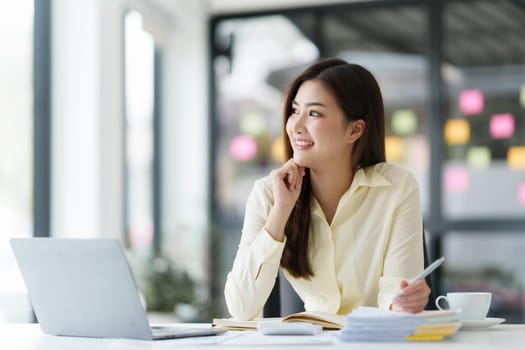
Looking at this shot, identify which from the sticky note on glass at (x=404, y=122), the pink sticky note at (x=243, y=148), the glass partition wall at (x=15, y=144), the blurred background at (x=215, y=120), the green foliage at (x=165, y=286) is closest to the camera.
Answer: the glass partition wall at (x=15, y=144)

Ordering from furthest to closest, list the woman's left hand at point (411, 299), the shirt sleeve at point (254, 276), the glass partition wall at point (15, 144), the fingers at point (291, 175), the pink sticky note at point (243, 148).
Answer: the pink sticky note at point (243, 148)
the glass partition wall at point (15, 144)
the fingers at point (291, 175)
the shirt sleeve at point (254, 276)
the woman's left hand at point (411, 299)

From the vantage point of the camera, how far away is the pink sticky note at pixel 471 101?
217 inches

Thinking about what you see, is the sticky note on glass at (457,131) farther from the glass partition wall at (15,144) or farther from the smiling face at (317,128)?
the smiling face at (317,128)

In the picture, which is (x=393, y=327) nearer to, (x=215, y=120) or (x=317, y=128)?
(x=317, y=128)

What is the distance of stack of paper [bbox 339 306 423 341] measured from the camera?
1.53 m

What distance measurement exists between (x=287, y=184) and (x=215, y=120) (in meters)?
3.81

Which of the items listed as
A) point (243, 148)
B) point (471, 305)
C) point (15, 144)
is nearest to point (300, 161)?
point (471, 305)

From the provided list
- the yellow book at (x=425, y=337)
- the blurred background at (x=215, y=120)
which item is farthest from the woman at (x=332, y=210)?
the blurred background at (x=215, y=120)

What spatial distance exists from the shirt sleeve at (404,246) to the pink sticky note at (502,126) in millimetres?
3311

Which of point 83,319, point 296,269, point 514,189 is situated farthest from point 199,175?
point 83,319

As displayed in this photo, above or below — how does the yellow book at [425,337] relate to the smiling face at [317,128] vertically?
below

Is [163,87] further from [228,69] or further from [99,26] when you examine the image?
[99,26]

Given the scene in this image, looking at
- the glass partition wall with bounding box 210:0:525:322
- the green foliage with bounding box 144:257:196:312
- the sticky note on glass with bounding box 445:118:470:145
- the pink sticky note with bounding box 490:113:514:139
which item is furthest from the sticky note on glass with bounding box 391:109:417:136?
the green foliage with bounding box 144:257:196:312

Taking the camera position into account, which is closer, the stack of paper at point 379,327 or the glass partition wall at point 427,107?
the stack of paper at point 379,327
